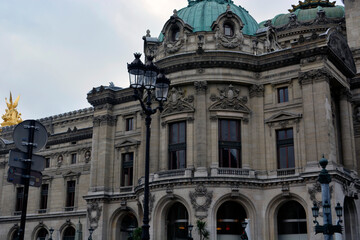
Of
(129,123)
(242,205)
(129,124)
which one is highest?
(129,123)

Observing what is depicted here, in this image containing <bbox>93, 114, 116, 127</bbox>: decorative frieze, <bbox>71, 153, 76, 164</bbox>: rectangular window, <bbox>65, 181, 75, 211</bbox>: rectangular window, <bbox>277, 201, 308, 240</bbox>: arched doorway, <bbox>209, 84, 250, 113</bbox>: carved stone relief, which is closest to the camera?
<bbox>277, 201, 308, 240</bbox>: arched doorway

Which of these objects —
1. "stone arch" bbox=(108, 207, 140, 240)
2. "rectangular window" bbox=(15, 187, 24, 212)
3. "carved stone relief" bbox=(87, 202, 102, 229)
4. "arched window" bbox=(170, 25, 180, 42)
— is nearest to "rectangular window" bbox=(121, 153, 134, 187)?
"stone arch" bbox=(108, 207, 140, 240)

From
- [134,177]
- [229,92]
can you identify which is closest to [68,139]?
[134,177]

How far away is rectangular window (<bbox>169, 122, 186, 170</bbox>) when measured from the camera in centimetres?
4225

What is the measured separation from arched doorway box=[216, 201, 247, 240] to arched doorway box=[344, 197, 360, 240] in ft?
28.9

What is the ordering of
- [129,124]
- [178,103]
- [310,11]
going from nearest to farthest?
[178,103], [129,124], [310,11]

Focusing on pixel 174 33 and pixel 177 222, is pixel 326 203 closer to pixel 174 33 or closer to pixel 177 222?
pixel 177 222

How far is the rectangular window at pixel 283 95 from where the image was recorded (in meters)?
42.3

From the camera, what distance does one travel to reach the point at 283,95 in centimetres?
4259

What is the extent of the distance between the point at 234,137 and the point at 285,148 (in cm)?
430

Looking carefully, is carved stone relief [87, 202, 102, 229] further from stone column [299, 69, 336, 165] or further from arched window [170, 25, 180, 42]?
stone column [299, 69, 336, 165]

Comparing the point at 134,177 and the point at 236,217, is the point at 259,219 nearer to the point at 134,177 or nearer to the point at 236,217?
the point at 236,217

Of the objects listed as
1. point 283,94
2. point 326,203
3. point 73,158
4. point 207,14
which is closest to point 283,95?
point 283,94

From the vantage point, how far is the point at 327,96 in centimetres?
3984
